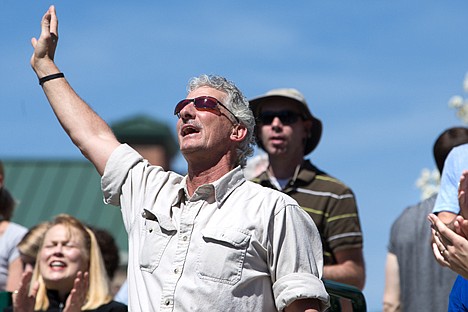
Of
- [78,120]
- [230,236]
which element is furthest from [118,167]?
[230,236]

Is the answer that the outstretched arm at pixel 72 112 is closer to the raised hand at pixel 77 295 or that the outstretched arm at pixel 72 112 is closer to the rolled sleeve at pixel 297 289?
the rolled sleeve at pixel 297 289

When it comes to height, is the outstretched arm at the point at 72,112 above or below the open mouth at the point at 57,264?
above

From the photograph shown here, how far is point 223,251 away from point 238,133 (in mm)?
672

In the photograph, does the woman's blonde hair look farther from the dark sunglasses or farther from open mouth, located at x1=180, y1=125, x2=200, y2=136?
open mouth, located at x1=180, y1=125, x2=200, y2=136

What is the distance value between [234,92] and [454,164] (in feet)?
3.95

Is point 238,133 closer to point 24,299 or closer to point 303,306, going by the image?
point 303,306

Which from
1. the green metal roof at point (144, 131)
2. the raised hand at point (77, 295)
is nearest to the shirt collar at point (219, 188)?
the raised hand at point (77, 295)

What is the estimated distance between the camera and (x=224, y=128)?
16.9 feet

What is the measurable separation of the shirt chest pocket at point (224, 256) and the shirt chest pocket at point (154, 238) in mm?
200

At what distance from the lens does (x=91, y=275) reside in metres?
6.82

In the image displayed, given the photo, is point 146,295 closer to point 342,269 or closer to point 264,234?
point 264,234

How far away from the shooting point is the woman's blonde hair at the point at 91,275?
261 inches

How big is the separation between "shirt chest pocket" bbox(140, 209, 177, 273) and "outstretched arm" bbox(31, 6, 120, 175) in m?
0.41

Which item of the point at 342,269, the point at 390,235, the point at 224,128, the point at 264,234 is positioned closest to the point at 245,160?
the point at 224,128
